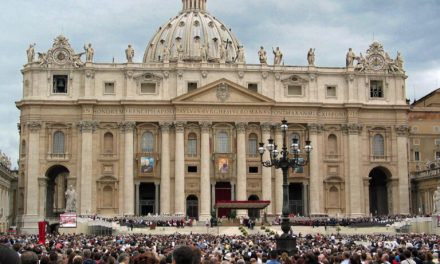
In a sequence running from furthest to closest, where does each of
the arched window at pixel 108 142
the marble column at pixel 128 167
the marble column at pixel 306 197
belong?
the marble column at pixel 306 197 < the arched window at pixel 108 142 < the marble column at pixel 128 167

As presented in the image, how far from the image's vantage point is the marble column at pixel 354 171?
8806 cm

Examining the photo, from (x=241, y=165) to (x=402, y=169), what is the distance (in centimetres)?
2072

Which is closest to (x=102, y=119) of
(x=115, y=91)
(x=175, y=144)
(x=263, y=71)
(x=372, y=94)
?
(x=115, y=91)

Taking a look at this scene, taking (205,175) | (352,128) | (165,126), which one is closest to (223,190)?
(205,175)

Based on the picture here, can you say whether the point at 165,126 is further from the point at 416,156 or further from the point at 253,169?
the point at 416,156

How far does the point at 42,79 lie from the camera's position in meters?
87.8

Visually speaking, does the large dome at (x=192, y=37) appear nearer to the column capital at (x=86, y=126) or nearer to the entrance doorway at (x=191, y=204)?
the column capital at (x=86, y=126)

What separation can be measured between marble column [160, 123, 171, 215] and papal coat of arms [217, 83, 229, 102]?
23.5ft

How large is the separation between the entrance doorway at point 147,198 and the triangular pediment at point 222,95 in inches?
448

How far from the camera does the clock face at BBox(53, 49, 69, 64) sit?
3479 inches

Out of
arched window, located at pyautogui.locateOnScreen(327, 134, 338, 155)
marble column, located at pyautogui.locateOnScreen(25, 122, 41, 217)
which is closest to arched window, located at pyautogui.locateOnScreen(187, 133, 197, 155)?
arched window, located at pyautogui.locateOnScreen(327, 134, 338, 155)

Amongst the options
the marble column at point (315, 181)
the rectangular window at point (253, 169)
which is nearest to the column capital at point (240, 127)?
the rectangular window at point (253, 169)

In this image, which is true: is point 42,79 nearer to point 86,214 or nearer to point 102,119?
point 102,119

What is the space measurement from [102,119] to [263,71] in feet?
69.2
